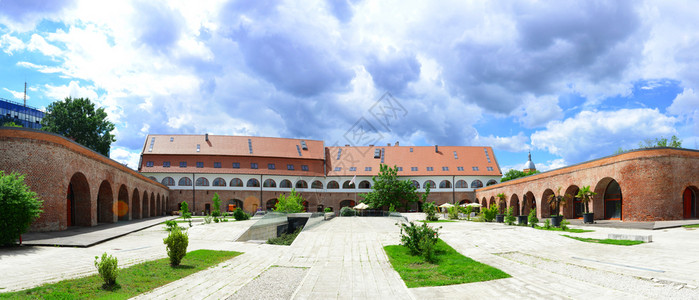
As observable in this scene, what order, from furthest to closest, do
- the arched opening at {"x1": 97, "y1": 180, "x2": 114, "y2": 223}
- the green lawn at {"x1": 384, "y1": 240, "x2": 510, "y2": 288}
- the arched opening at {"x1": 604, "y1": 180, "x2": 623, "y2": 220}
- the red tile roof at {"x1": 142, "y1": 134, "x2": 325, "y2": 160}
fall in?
the red tile roof at {"x1": 142, "y1": 134, "x2": 325, "y2": 160}, the arched opening at {"x1": 97, "y1": 180, "x2": 114, "y2": 223}, the arched opening at {"x1": 604, "y1": 180, "x2": 623, "y2": 220}, the green lawn at {"x1": 384, "y1": 240, "x2": 510, "y2": 288}

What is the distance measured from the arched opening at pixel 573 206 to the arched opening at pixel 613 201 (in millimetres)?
2740

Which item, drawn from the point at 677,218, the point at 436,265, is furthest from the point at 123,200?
the point at 677,218

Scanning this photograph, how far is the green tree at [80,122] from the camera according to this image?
47.0m

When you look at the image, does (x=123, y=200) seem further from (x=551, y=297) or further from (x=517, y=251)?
(x=551, y=297)

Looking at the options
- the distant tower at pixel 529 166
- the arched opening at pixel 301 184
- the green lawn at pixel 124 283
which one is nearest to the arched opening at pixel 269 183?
the arched opening at pixel 301 184

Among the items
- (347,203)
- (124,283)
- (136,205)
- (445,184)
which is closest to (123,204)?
(136,205)

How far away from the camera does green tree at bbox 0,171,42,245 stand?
14.9 metres

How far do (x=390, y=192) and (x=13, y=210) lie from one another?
40296 mm

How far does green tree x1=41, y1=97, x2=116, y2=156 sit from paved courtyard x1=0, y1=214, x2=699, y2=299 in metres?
37.0

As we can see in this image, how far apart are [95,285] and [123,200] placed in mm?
27196

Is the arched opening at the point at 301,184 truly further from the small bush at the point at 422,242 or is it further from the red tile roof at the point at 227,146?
the small bush at the point at 422,242

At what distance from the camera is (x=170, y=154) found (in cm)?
5484

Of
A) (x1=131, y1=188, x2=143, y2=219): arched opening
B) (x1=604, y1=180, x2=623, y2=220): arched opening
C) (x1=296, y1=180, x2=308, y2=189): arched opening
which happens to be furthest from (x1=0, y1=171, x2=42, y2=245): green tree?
(x1=296, y1=180, x2=308, y2=189): arched opening

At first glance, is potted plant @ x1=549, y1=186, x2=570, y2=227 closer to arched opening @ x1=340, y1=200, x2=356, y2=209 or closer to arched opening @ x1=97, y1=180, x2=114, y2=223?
arched opening @ x1=97, y1=180, x2=114, y2=223
